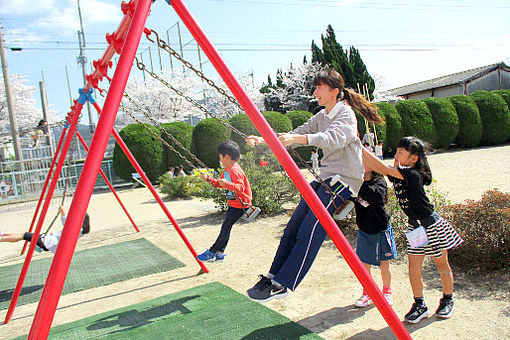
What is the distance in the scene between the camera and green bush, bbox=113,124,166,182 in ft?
62.6

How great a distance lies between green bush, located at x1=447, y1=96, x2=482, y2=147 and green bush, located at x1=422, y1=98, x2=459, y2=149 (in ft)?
1.71

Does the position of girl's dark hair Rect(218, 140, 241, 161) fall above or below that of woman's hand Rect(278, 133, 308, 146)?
below

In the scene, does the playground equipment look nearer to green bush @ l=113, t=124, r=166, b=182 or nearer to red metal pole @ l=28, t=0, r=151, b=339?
red metal pole @ l=28, t=0, r=151, b=339

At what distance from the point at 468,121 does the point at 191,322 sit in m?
24.1

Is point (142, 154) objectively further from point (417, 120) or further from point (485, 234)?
point (485, 234)

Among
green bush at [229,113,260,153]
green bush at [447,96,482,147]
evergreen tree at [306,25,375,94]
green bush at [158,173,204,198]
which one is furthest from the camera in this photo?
evergreen tree at [306,25,375,94]

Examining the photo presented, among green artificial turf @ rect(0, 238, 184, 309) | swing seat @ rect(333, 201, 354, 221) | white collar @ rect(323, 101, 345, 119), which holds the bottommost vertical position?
green artificial turf @ rect(0, 238, 184, 309)

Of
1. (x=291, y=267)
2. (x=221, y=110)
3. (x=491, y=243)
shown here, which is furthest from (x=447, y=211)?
(x=221, y=110)

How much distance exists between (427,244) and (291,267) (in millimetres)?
1173

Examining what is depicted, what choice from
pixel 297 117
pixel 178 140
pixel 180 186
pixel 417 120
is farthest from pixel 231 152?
pixel 417 120

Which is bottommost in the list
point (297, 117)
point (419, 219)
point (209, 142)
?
point (209, 142)

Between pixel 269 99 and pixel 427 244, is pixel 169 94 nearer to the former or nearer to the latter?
pixel 269 99

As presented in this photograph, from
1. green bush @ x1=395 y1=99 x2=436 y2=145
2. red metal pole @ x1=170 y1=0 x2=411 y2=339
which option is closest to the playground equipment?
red metal pole @ x1=170 y1=0 x2=411 y2=339

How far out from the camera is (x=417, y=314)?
2.98 metres
